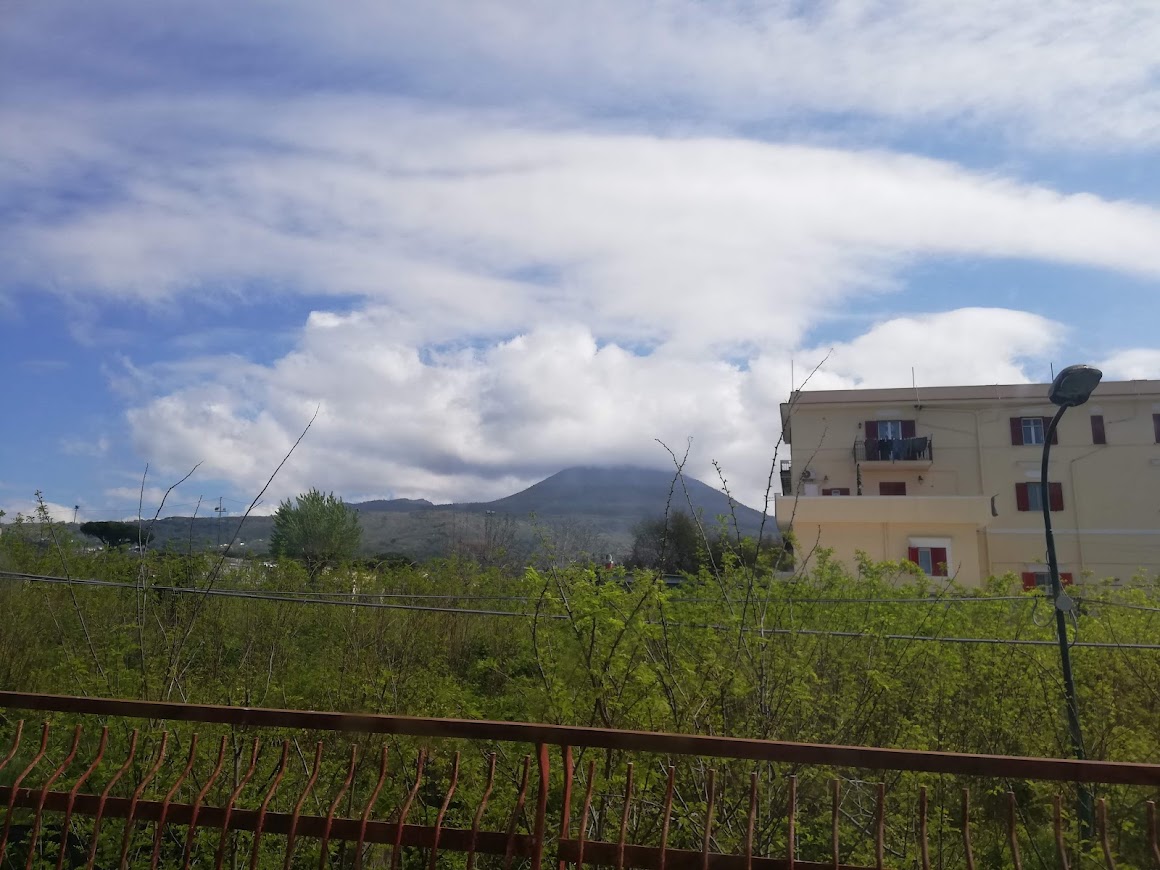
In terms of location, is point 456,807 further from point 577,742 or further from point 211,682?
point 577,742

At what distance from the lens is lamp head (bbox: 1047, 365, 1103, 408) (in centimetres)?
510

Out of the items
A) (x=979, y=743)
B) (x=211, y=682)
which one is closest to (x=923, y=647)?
(x=979, y=743)

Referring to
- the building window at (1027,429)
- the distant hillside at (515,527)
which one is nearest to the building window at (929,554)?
the building window at (1027,429)

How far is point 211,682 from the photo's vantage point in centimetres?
609

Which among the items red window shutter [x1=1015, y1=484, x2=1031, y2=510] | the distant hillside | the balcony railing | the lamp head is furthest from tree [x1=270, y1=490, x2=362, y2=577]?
red window shutter [x1=1015, y1=484, x2=1031, y2=510]

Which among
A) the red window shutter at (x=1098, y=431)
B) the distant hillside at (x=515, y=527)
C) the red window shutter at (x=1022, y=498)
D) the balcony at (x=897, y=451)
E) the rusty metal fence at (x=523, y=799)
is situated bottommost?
the rusty metal fence at (x=523, y=799)

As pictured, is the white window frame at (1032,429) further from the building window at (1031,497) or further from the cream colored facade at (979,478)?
the building window at (1031,497)

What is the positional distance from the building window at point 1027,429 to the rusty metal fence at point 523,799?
24.0 metres

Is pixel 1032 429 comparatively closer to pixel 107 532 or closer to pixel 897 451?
pixel 897 451

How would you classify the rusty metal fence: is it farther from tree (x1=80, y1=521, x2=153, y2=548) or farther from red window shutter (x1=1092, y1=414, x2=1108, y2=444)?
red window shutter (x1=1092, y1=414, x2=1108, y2=444)

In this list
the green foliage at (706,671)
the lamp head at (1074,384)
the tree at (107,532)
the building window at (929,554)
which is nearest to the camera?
the green foliage at (706,671)

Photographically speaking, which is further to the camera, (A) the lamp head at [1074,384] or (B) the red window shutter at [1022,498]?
(B) the red window shutter at [1022,498]

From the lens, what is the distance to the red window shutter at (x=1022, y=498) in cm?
2642

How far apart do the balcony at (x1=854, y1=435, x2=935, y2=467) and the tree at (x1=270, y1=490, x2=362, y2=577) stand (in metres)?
15.0
